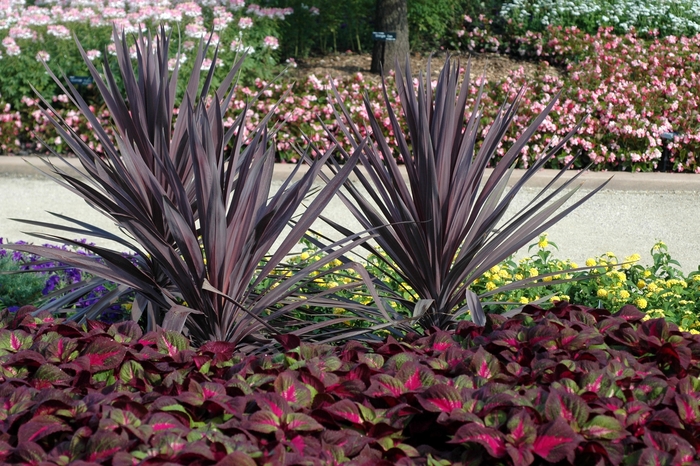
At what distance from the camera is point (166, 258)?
2.71 meters

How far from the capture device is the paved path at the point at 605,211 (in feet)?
19.7

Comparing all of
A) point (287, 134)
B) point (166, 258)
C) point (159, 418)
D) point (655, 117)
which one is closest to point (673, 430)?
point (159, 418)

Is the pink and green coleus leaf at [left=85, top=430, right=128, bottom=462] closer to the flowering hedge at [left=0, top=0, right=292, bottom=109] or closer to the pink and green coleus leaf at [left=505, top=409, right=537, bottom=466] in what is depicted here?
the pink and green coleus leaf at [left=505, top=409, right=537, bottom=466]

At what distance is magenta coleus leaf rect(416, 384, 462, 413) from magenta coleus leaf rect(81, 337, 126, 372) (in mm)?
→ 834

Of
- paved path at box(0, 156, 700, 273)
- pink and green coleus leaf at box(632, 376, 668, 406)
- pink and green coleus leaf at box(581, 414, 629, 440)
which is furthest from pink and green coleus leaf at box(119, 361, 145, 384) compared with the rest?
paved path at box(0, 156, 700, 273)

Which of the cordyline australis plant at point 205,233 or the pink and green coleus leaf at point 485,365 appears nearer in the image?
the pink and green coleus leaf at point 485,365

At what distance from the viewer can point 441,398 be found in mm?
1963

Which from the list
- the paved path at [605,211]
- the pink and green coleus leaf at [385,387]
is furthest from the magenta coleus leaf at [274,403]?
A: the paved path at [605,211]

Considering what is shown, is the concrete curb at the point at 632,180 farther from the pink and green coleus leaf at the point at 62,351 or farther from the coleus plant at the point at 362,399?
the pink and green coleus leaf at the point at 62,351

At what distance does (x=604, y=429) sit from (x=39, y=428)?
1.21 metres

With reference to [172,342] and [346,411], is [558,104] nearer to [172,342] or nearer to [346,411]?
[172,342]

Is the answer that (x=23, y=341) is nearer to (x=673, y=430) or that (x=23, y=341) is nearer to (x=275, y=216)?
(x=275, y=216)

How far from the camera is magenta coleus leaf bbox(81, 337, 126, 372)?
2275 millimetres

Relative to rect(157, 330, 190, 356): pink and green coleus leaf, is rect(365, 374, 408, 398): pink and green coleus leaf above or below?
above
